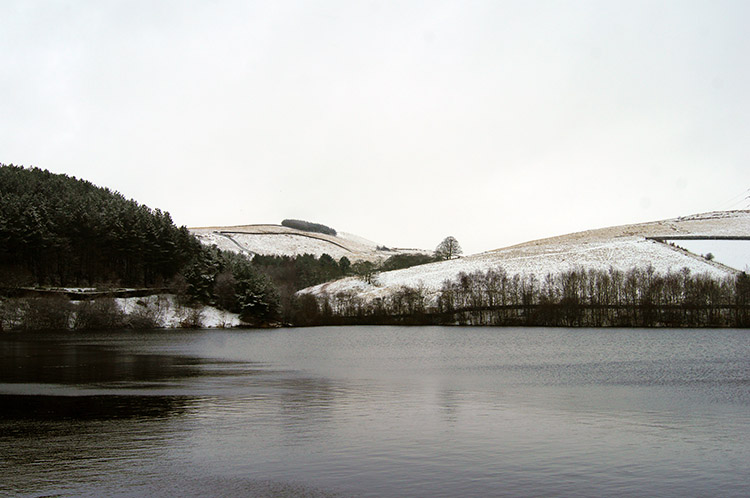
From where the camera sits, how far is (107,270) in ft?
401

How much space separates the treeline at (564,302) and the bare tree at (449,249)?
42.1m

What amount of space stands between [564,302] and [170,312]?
81.3 m

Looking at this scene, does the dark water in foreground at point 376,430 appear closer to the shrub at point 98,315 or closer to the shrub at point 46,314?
the shrub at point 46,314

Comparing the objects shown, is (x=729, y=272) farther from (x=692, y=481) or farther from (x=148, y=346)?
(x=692, y=481)

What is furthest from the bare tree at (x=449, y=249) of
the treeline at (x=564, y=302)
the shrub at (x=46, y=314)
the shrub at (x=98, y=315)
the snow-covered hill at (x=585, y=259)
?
the shrub at (x=46, y=314)

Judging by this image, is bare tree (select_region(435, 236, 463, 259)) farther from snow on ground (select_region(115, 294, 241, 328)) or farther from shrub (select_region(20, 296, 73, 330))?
shrub (select_region(20, 296, 73, 330))

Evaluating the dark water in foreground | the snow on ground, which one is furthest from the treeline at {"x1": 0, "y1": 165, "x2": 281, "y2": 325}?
the dark water in foreground

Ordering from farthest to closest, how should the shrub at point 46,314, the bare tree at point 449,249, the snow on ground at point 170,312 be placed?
the bare tree at point 449,249, the snow on ground at point 170,312, the shrub at point 46,314

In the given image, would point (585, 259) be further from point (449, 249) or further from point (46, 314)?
point (46, 314)

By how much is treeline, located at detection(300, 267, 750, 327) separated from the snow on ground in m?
24.1

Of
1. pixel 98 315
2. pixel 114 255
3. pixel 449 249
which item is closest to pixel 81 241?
pixel 114 255

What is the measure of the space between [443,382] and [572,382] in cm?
805

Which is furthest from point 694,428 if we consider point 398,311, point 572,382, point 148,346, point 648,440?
point 398,311

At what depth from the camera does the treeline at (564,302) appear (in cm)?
11419
